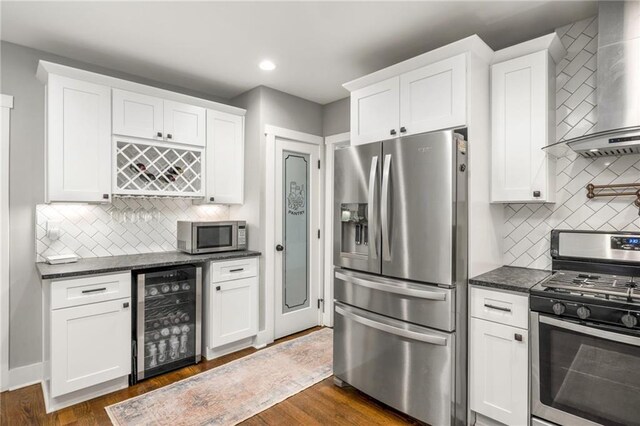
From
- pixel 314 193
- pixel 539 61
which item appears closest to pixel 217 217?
pixel 314 193

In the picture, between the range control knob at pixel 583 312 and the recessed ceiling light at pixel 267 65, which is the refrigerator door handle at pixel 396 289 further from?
the recessed ceiling light at pixel 267 65

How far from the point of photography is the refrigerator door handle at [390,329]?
2068 millimetres

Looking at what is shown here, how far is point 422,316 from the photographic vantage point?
7.04 ft

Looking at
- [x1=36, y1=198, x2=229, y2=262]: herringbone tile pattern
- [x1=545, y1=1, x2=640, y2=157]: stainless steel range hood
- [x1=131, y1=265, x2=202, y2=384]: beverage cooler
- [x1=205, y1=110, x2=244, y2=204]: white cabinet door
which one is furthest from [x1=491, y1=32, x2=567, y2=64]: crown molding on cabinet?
Result: [x1=36, y1=198, x2=229, y2=262]: herringbone tile pattern

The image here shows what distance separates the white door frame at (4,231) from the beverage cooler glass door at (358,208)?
2551mm

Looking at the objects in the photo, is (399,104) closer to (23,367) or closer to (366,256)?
(366,256)

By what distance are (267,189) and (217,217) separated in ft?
2.52

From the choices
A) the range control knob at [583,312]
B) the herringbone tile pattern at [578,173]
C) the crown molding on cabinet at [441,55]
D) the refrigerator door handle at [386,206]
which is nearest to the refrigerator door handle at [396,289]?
the refrigerator door handle at [386,206]

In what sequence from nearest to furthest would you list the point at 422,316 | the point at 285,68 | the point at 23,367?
the point at 422,316, the point at 23,367, the point at 285,68

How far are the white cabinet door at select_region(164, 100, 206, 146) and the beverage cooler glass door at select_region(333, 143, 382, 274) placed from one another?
151 cm

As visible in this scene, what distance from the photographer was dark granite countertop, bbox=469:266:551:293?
6.49 feet

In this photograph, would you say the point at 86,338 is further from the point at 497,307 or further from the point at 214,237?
the point at 497,307

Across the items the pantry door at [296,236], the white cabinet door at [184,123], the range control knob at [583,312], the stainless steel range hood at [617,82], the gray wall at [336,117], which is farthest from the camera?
the gray wall at [336,117]

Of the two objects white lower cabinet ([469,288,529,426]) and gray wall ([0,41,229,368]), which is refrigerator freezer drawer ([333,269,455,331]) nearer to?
white lower cabinet ([469,288,529,426])
